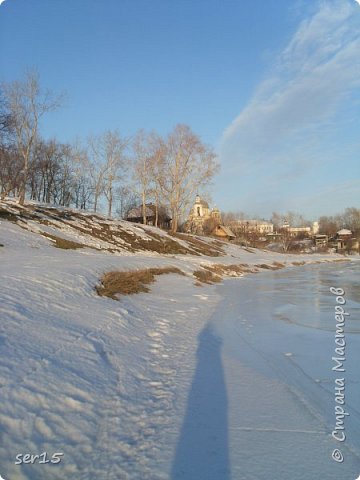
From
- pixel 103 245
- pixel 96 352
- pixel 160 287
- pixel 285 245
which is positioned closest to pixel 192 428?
pixel 96 352

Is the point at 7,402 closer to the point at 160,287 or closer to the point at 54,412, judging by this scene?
the point at 54,412

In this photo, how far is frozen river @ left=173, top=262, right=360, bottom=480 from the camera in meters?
2.91

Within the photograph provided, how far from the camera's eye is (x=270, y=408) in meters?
3.94

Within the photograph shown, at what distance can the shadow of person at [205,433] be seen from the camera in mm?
2854

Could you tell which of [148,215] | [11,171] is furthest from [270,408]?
[148,215]

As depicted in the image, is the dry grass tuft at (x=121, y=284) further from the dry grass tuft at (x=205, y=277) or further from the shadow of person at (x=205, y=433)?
the dry grass tuft at (x=205, y=277)

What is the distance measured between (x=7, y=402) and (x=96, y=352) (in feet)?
6.22

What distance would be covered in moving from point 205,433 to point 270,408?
100 centimetres

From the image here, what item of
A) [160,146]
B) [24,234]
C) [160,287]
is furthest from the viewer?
[160,146]

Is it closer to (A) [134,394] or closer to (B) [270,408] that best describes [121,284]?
(A) [134,394]

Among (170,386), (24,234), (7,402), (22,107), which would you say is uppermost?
(22,107)

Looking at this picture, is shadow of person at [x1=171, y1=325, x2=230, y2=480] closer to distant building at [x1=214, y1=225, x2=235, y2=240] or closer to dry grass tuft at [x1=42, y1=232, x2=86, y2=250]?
dry grass tuft at [x1=42, y1=232, x2=86, y2=250]

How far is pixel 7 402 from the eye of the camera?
3.27m

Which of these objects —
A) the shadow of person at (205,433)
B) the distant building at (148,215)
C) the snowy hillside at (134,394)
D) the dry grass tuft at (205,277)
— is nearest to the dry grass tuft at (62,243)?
the dry grass tuft at (205,277)
